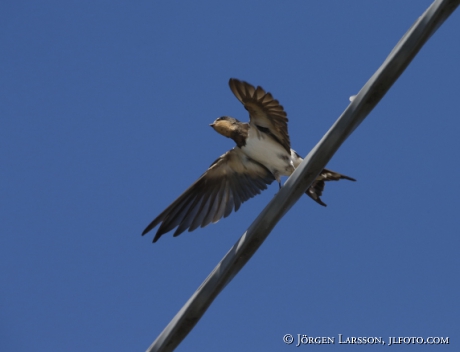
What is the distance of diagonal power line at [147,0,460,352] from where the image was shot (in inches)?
75.4

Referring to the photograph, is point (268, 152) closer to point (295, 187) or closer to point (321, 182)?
point (321, 182)

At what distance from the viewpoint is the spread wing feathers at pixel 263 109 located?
4.06m

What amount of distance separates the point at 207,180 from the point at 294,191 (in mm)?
2875

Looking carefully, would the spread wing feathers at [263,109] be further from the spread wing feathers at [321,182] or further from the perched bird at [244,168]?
the spread wing feathers at [321,182]

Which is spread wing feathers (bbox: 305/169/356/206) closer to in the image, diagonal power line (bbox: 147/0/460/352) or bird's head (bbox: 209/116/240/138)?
bird's head (bbox: 209/116/240/138)

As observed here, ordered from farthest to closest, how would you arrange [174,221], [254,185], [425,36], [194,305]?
[254,185]
[174,221]
[194,305]
[425,36]

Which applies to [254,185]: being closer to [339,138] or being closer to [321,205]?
[321,205]

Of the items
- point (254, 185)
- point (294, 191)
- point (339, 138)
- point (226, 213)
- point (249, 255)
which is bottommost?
point (249, 255)

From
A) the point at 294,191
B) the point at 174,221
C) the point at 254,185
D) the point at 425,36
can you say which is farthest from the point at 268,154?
the point at 425,36

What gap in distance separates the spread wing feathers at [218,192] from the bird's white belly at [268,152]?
185 millimetres

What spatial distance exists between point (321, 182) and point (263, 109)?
850 millimetres

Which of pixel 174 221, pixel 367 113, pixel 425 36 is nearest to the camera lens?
pixel 425 36

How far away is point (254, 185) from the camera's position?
203 inches

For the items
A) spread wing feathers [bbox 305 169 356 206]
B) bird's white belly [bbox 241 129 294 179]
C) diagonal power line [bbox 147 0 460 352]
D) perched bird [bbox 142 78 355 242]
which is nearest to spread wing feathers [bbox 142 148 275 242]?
perched bird [bbox 142 78 355 242]
